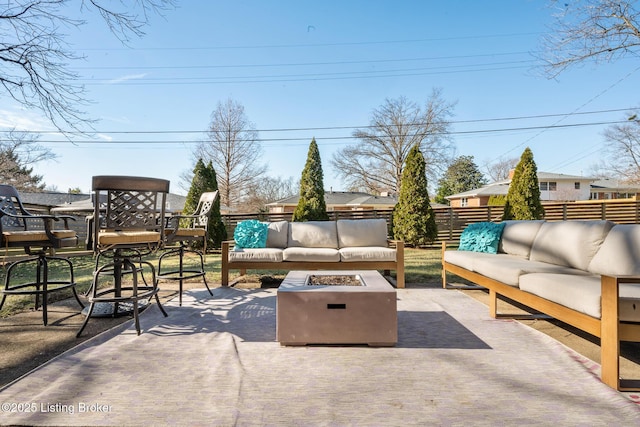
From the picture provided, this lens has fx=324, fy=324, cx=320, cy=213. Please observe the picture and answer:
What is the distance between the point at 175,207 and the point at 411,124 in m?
14.8

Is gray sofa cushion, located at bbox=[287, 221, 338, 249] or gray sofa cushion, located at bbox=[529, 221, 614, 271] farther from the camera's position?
gray sofa cushion, located at bbox=[287, 221, 338, 249]

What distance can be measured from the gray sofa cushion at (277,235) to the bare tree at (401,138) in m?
16.0

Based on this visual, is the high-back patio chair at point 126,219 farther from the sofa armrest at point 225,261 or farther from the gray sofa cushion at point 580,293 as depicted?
the gray sofa cushion at point 580,293

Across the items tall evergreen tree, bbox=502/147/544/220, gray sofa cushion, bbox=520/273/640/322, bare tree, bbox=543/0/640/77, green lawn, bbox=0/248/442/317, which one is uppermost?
bare tree, bbox=543/0/640/77

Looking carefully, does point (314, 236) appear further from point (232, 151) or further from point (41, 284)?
point (232, 151)

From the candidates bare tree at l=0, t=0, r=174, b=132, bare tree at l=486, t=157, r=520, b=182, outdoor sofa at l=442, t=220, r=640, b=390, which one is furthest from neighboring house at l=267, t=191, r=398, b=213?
outdoor sofa at l=442, t=220, r=640, b=390

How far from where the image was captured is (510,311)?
3.28m

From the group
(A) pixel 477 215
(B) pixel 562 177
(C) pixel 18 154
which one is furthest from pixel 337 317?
(B) pixel 562 177

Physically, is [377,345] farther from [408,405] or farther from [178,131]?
[178,131]

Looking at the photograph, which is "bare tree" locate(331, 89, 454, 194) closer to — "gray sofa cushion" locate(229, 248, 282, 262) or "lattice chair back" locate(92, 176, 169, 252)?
"gray sofa cushion" locate(229, 248, 282, 262)

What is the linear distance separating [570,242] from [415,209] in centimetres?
629

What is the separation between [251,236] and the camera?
4.89m

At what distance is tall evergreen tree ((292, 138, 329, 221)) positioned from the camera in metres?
9.01

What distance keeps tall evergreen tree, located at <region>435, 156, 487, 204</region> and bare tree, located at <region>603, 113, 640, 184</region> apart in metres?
9.64
